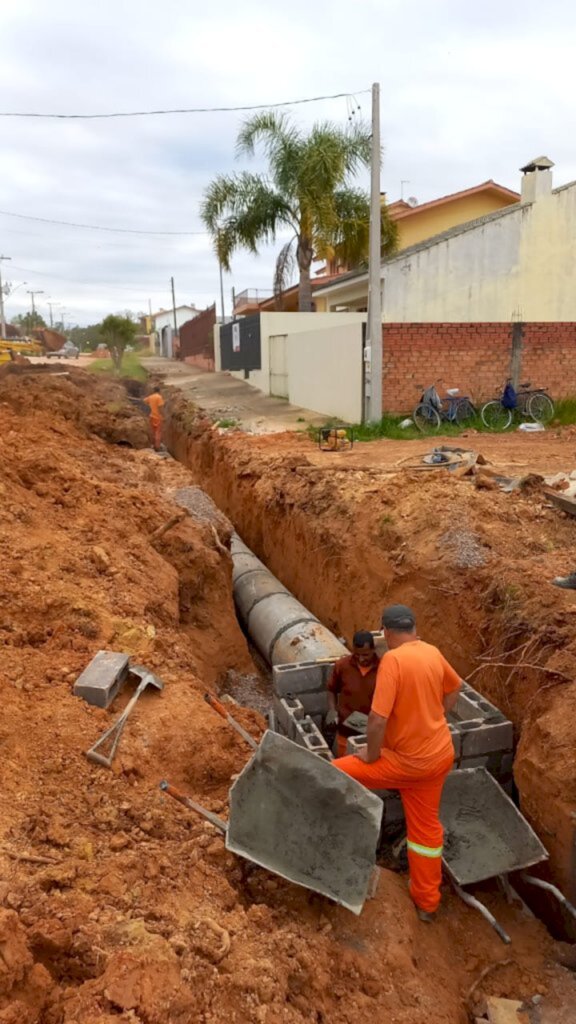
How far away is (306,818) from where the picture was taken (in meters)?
4.22

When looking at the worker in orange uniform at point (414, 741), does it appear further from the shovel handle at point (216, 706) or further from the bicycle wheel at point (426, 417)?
the bicycle wheel at point (426, 417)

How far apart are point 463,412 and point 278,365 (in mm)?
8208

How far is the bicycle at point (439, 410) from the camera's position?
1570cm

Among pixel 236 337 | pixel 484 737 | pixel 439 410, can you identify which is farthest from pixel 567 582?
pixel 236 337

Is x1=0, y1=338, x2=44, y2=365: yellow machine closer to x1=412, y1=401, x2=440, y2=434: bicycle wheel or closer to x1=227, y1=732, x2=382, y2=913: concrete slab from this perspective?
x1=412, y1=401, x2=440, y2=434: bicycle wheel

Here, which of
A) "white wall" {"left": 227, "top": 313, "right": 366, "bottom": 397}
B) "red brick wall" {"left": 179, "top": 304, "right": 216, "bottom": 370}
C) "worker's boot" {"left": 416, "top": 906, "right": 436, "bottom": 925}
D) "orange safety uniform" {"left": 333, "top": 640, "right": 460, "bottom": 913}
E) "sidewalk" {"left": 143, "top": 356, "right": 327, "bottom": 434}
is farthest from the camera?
"red brick wall" {"left": 179, "top": 304, "right": 216, "bottom": 370}

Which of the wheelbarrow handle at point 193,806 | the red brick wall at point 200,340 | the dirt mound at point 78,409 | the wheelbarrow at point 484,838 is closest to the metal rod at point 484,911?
the wheelbarrow at point 484,838

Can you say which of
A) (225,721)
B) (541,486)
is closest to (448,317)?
(541,486)

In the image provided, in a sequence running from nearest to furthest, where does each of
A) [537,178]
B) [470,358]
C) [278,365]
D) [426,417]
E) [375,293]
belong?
[375,293], [426,417], [470,358], [537,178], [278,365]

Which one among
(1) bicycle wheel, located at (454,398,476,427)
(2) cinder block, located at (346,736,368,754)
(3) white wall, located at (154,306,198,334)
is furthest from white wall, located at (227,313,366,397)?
(3) white wall, located at (154,306,198,334)

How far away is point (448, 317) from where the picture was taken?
818 inches

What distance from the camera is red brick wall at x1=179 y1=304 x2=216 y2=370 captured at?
35.0m

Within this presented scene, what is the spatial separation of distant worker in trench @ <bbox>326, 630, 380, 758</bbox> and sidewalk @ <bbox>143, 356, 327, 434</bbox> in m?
10.7

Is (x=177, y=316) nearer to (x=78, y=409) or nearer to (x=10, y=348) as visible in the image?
(x=10, y=348)
